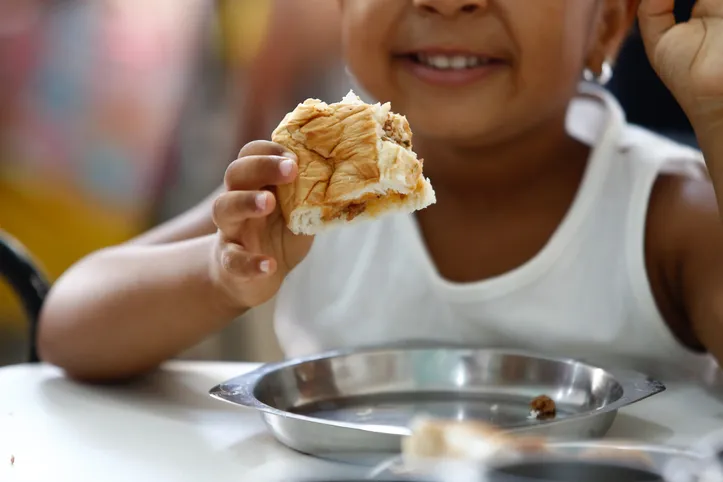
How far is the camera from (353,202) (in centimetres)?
59

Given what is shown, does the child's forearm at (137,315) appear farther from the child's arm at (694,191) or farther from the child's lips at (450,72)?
the child's arm at (694,191)

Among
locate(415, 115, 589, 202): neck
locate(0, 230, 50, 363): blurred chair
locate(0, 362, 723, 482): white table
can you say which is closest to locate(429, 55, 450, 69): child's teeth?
locate(415, 115, 589, 202): neck

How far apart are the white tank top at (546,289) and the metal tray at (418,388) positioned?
18cm

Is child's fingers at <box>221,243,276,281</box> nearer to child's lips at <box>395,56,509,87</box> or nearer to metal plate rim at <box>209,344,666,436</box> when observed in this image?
metal plate rim at <box>209,344,666,436</box>

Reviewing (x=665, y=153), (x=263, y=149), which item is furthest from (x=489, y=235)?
(x=263, y=149)

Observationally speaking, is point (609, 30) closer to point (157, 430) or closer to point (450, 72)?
point (450, 72)

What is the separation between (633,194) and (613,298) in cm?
11

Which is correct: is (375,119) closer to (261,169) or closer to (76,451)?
(261,169)

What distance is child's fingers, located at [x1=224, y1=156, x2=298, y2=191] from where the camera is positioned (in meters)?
0.59

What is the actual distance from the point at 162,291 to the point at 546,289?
41cm

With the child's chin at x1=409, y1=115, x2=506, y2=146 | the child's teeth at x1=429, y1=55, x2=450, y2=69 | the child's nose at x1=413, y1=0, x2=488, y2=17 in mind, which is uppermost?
the child's nose at x1=413, y1=0, x2=488, y2=17

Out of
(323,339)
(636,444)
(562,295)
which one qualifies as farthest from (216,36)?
(636,444)

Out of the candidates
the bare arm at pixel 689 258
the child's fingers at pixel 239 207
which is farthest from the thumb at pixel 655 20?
the child's fingers at pixel 239 207

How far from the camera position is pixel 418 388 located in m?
0.71
